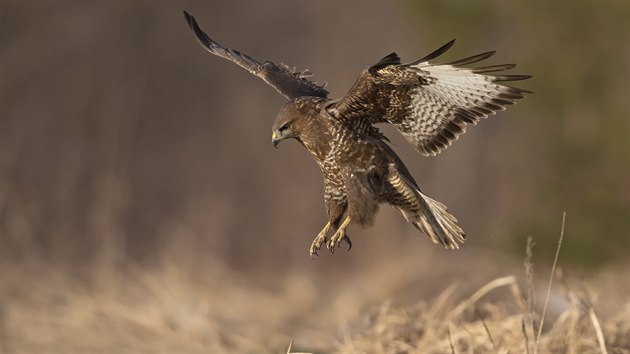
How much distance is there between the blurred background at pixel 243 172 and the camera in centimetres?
1013

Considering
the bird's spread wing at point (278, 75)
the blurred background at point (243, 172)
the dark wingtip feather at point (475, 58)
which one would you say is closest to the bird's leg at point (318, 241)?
the bird's spread wing at point (278, 75)

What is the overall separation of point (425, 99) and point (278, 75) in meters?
1.09

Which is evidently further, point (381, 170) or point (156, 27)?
point (156, 27)

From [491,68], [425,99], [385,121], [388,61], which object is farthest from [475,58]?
[385,121]

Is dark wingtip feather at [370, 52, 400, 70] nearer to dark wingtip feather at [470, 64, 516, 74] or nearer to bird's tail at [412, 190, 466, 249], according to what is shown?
dark wingtip feather at [470, 64, 516, 74]

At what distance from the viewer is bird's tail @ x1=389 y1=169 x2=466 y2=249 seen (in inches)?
199

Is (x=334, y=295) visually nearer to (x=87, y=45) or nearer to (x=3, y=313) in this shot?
(x=3, y=313)

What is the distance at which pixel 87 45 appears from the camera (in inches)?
727

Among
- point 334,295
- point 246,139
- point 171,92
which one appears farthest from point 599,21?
point 171,92

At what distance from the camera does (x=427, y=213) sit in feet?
17.0

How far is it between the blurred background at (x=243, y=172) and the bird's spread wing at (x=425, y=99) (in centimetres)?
206

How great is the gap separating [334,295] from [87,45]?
26.4 ft

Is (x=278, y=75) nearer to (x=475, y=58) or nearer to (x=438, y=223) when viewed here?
(x=438, y=223)

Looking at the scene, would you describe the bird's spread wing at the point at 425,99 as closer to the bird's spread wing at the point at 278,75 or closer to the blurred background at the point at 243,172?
the bird's spread wing at the point at 278,75
